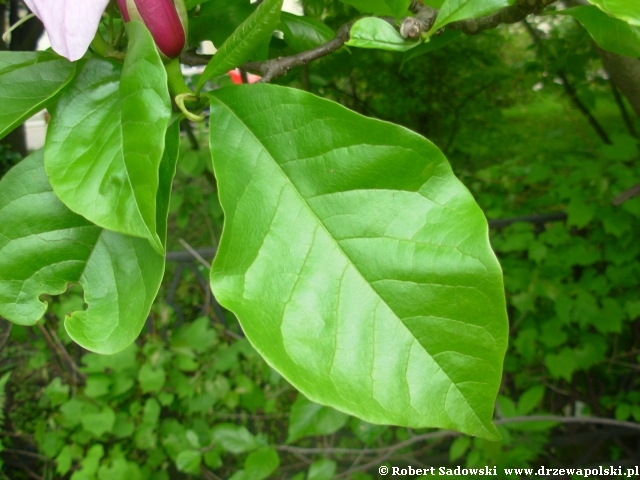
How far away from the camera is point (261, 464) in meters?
1.08

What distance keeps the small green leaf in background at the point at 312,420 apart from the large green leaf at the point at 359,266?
791 mm

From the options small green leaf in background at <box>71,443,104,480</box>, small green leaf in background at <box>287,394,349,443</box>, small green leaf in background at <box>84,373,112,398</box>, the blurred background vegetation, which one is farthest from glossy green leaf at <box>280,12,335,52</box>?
small green leaf in background at <box>71,443,104,480</box>

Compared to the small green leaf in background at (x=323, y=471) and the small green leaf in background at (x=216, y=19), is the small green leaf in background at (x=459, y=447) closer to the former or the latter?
the small green leaf in background at (x=323, y=471)

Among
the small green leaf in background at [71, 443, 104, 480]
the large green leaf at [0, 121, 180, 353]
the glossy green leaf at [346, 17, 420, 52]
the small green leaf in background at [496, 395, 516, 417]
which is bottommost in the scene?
the small green leaf in background at [71, 443, 104, 480]

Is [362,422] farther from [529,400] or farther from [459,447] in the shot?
[529,400]

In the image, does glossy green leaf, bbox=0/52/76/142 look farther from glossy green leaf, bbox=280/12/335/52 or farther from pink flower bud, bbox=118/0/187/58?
glossy green leaf, bbox=280/12/335/52

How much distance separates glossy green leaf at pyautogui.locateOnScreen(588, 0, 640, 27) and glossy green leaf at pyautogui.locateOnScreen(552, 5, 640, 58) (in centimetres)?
8

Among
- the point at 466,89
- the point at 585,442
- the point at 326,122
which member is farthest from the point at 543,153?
the point at 326,122

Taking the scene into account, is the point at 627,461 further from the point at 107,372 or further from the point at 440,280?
the point at 107,372

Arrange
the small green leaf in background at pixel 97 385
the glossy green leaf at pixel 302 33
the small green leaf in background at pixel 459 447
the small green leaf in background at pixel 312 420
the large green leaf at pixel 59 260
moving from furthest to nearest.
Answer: the small green leaf in background at pixel 97 385 < the small green leaf in background at pixel 459 447 < the small green leaf in background at pixel 312 420 < the glossy green leaf at pixel 302 33 < the large green leaf at pixel 59 260

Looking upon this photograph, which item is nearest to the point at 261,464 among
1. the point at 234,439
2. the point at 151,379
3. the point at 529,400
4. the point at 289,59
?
the point at 234,439

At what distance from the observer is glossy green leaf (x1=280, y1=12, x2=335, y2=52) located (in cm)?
53

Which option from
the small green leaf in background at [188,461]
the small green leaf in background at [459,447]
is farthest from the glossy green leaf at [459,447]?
the small green leaf in background at [188,461]

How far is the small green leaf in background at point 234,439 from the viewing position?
44.8 inches
